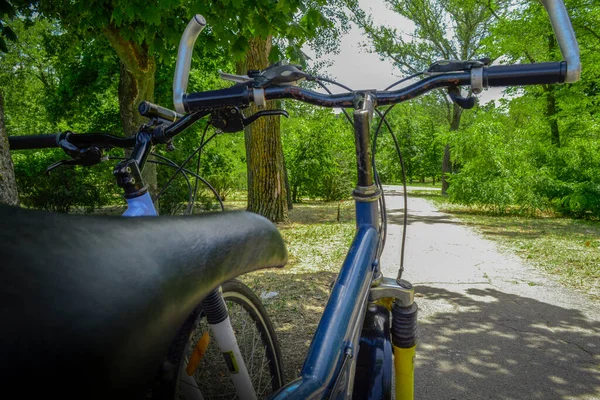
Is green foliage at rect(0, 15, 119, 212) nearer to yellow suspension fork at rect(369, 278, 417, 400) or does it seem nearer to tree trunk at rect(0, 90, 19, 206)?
tree trunk at rect(0, 90, 19, 206)

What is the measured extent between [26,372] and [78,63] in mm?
13861

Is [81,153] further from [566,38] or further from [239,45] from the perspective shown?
[239,45]

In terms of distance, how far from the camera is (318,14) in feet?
12.5

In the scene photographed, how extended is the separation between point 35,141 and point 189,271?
5.70ft

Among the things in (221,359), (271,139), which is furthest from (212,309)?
(271,139)

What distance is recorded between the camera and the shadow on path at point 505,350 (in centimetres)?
265

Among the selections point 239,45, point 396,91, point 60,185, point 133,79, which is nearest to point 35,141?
point 396,91

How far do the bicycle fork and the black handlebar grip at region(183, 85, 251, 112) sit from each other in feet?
2.18

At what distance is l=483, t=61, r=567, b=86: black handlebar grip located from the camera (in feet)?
4.13

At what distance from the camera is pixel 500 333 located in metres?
3.51

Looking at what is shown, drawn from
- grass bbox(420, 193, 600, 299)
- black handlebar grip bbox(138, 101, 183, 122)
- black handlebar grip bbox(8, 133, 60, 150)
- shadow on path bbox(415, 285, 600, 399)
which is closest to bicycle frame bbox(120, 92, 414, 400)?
black handlebar grip bbox(138, 101, 183, 122)

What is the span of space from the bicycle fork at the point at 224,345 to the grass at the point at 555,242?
14.8 feet

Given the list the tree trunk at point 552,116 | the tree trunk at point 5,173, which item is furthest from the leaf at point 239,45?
the tree trunk at point 552,116

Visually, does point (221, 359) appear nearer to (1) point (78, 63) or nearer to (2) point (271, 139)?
(2) point (271, 139)
